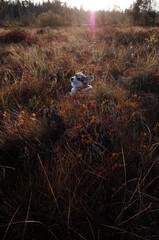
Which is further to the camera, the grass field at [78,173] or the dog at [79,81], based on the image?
the dog at [79,81]

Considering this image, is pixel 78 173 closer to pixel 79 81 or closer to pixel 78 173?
pixel 78 173

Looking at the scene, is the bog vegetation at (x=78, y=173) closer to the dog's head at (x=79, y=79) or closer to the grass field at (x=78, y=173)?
the grass field at (x=78, y=173)

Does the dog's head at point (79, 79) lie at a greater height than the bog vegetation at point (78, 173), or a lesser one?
greater

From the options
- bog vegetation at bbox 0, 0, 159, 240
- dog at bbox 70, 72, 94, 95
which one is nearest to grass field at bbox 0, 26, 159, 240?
bog vegetation at bbox 0, 0, 159, 240

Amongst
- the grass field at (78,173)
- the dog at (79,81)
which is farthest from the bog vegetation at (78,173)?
the dog at (79,81)

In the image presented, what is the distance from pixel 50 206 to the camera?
3.12 feet

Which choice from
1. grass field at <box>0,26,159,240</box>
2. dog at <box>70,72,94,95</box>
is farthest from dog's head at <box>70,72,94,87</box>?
grass field at <box>0,26,159,240</box>

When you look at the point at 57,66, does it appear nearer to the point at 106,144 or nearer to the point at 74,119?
the point at 74,119

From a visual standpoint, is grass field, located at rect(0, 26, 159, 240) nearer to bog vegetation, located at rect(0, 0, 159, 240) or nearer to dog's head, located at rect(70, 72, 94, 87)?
bog vegetation, located at rect(0, 0, 159, 240)

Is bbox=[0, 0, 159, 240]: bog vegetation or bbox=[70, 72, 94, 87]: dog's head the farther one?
bbox=[70, 72, 94, 87]: dog's head

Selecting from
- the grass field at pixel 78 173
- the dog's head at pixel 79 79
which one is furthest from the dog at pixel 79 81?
the grass field at pixel 78 173

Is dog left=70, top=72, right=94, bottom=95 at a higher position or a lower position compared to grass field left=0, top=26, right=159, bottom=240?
higher

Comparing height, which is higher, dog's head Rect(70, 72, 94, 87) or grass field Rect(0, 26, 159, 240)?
dog's head Rect(70, 72, 94, 87)

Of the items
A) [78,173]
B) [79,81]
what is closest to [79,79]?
[79,81]
